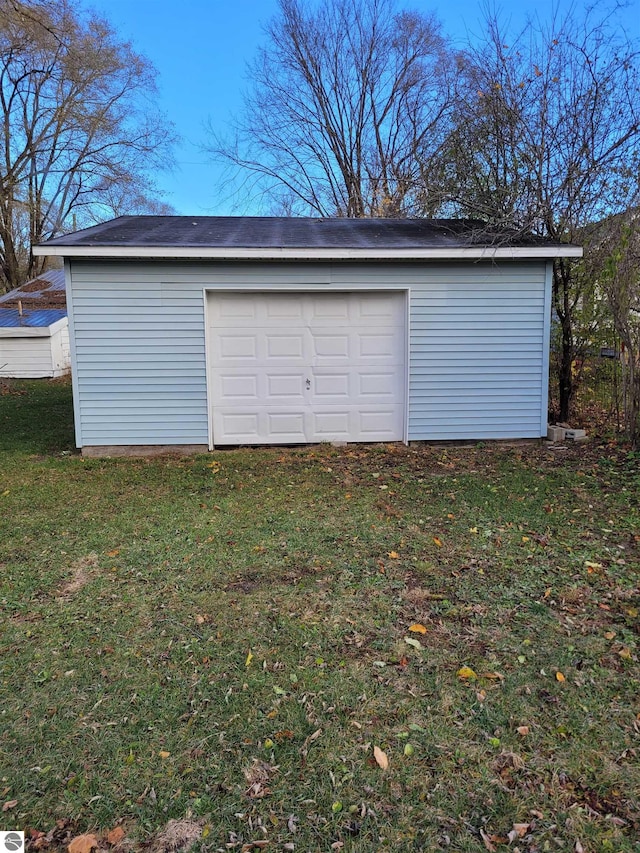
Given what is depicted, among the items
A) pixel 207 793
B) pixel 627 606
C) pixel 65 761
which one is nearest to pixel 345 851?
pixel 207 793

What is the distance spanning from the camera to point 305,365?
740 centimetres

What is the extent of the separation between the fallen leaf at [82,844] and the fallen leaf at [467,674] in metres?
1.64

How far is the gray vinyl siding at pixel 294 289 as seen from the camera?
6.87 m

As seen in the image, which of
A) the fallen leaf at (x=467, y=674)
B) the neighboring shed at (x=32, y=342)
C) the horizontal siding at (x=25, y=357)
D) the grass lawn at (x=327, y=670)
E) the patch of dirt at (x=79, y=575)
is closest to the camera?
the grass lawn at (x=327, y=670)

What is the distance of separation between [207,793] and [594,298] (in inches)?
318

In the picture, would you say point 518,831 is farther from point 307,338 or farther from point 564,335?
point 564,335

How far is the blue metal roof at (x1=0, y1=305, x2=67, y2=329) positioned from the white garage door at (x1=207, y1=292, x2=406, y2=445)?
33.3ft

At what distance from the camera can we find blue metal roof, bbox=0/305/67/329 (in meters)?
14.9

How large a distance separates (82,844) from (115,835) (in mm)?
101

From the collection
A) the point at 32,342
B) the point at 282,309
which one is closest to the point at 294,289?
the point at 282,309

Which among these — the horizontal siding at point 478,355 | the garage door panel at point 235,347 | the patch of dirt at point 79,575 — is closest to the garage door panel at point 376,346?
the horizontal siding at point 478,355

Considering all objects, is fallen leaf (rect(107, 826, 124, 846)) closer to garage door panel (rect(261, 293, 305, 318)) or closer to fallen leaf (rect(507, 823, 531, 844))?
fallen leaf (rect(507, 823, 531, 844))

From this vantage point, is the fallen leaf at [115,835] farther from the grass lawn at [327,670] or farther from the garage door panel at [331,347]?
the garage door panel at [331,347]

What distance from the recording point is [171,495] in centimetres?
551
